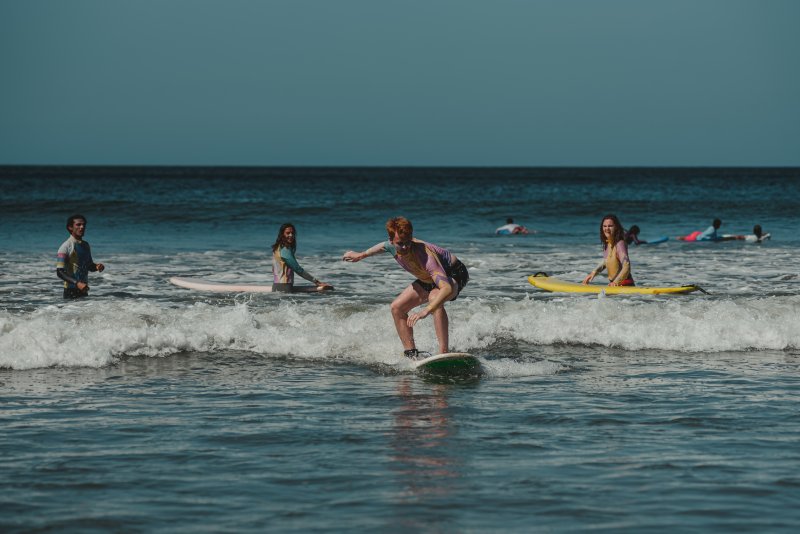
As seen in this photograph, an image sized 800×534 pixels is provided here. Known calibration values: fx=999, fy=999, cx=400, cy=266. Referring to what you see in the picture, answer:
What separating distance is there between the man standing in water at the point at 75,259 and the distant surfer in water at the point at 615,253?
7.69m

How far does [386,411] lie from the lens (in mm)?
8555

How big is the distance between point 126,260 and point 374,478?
18.2m

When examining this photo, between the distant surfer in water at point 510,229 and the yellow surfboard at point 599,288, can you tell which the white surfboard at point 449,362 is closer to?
the yellow surfboard at point 599,288

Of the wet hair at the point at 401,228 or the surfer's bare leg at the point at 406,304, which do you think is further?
the surfer's bare leg at the point at 406,304

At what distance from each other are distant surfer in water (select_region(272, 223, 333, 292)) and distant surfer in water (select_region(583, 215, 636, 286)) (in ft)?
15.5

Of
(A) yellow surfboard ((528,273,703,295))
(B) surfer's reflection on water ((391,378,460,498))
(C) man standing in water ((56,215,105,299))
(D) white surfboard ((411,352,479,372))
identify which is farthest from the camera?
(A) yellow surfboard ((528,273,703,295))

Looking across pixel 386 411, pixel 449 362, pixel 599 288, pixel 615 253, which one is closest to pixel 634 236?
pixel 599 288

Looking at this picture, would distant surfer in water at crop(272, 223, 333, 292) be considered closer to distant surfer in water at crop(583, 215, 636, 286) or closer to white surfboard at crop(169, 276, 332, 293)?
white surfboard at crop(169, 276, 332, 293)

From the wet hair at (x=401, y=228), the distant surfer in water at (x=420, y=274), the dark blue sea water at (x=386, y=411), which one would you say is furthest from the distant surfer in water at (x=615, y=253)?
the wet hair at (x=401, y=228)

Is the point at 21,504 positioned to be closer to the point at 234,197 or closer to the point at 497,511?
the point at 497,511

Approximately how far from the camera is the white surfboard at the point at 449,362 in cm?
1020

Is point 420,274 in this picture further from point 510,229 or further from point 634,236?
point 510,229

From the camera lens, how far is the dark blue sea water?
19.5 ft

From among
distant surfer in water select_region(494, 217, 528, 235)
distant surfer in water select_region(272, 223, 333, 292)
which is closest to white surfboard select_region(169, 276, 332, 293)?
distant surfer in water select_region(272, 223, 333, 292)
